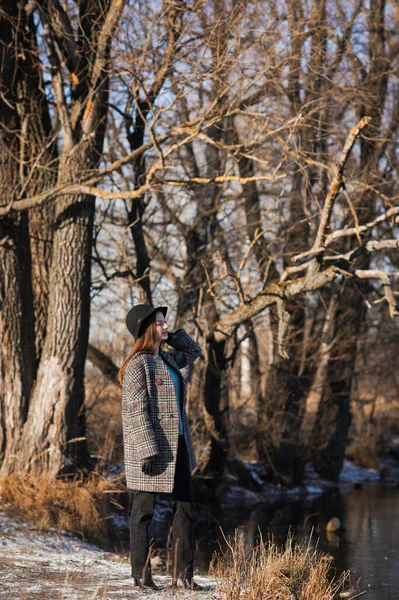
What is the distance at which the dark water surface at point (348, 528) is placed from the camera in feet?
33.0

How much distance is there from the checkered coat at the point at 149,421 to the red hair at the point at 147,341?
45 mm

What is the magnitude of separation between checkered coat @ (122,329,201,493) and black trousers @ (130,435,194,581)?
0.41 feet

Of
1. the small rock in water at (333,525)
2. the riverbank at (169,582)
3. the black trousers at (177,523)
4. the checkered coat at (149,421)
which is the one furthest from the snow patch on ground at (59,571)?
the small rock in water at (333,525)

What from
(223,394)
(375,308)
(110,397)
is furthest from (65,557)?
(375,308)

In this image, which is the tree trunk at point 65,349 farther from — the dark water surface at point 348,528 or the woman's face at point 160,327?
the woman's face at point 160,327

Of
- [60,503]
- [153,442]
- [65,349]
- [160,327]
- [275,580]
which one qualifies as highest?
[65,349]

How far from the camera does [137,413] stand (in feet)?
20.4

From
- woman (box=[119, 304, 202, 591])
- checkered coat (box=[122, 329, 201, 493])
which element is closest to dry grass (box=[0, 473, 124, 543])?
woman (box=[119, 304, 202, 591])

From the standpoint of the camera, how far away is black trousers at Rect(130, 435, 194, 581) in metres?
6.33

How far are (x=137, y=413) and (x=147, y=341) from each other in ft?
1.78

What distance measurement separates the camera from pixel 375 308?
21.2m

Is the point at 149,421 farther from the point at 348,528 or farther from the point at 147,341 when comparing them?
the point at 348,528

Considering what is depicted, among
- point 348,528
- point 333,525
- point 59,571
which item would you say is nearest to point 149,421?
point 59,571

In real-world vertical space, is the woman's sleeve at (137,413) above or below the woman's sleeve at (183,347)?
below
